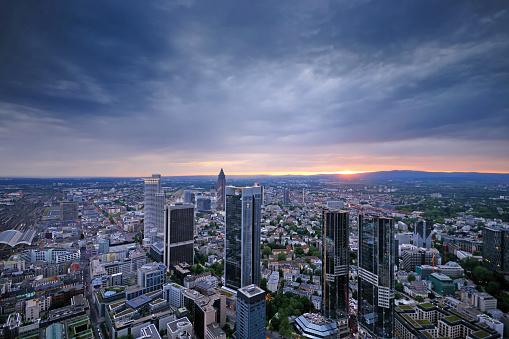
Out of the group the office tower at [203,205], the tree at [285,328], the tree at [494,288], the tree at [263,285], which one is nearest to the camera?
the tree at [285,328]

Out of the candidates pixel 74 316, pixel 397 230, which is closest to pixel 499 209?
pixel 397 230

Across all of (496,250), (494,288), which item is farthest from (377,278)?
(496,250)

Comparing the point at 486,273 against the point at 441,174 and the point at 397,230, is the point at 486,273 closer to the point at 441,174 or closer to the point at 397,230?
the point at 397,230

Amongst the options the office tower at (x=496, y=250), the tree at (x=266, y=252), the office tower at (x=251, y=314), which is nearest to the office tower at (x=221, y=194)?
the tree at (x=266, y=252)

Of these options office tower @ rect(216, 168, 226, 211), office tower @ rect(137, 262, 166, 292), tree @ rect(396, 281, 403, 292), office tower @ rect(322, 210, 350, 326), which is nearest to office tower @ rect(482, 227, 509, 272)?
tree @ rect(396, 281, 403, 292)

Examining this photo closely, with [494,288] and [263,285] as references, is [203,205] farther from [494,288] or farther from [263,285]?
[494,288]

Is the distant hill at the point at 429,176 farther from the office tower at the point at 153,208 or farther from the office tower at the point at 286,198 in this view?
the office tower at the point at 153,208

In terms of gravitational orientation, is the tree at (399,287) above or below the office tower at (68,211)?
below
